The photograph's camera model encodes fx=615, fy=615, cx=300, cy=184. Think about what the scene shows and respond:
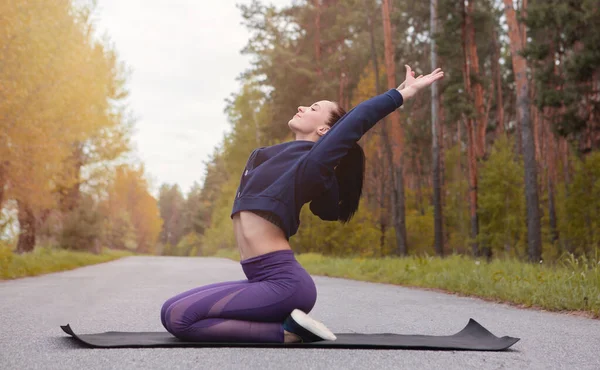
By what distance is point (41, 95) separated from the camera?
14945 millimetres

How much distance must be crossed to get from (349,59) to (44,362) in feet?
90.6

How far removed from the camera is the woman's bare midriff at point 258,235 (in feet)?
12.7

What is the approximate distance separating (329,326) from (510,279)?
468 centimetres

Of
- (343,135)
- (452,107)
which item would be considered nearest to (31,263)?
(343,135)

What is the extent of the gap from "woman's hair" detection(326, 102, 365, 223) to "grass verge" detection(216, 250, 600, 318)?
3628 mm

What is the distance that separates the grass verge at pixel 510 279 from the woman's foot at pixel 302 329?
3.90m

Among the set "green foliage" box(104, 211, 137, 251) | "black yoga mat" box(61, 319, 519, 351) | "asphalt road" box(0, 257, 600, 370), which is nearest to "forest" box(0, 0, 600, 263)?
"asphalt road" box(0, 257, 600, 370)

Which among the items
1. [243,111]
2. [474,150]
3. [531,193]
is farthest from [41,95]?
[243,111]

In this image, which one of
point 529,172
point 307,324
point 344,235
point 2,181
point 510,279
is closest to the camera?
point 307,324

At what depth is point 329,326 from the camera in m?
5.35

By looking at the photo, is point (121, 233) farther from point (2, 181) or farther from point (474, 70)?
point (2, 181)

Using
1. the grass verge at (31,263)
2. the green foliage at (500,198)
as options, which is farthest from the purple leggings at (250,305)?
the green foliage at (500,198)

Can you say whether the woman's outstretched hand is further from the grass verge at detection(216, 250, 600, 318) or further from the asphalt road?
the grass verge at detection(216, 250, 600, 318)

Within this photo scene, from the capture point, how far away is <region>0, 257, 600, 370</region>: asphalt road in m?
3.39
